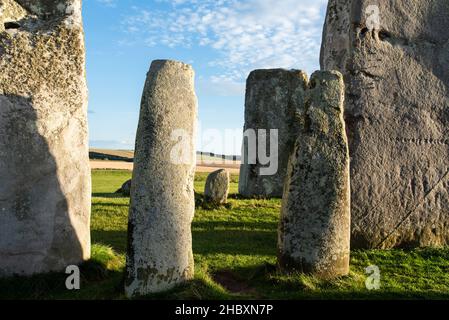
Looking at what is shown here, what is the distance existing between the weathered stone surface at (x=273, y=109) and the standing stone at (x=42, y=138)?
370 inches


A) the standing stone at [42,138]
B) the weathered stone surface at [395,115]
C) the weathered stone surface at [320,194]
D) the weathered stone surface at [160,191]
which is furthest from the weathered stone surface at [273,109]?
the weathered stone surface at [160,191]

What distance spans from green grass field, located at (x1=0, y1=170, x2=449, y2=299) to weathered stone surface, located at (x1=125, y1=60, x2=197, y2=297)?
0.32 metres

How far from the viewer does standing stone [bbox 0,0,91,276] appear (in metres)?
7.25

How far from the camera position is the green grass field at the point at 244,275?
695cm

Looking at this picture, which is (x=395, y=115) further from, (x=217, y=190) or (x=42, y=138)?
(x=42, y=138)

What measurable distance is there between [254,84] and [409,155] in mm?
8188

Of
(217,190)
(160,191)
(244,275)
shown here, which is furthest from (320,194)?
(217,190)

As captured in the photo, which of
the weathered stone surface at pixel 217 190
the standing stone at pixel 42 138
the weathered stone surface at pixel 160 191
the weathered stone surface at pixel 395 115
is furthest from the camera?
the weathered stone surface at pixel 217 190

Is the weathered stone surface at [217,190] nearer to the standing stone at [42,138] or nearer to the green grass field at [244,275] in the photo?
the green grass field at [244,275]

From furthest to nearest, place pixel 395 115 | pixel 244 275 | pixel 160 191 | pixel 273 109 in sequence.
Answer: pixel 273 109
pixel 395 115
pixel 244 275
pixel 160 191

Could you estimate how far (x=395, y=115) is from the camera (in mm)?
9500

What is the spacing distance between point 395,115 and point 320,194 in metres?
3.12

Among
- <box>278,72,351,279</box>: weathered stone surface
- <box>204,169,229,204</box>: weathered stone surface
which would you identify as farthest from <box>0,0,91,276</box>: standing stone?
<box>204,169,229,204</box>: weathered stone surface
